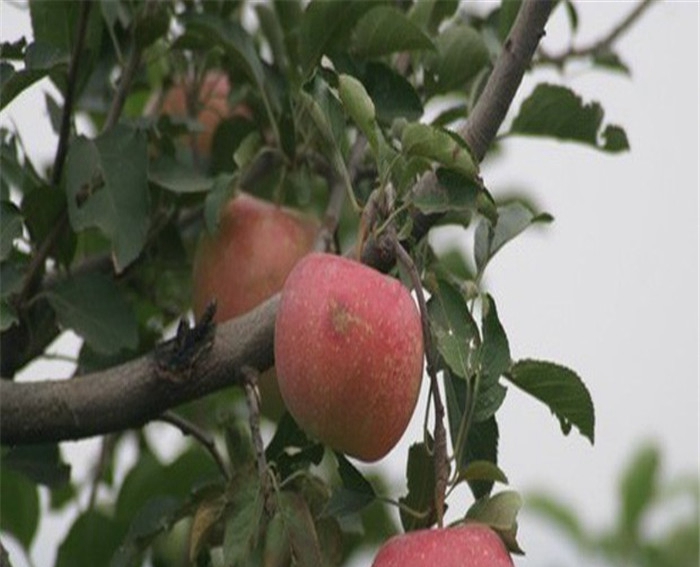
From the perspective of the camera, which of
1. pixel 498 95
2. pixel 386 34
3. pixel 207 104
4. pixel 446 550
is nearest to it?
pixel 446 550

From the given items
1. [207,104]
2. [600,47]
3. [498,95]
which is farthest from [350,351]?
[600,47]

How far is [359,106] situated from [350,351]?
13 centimetres

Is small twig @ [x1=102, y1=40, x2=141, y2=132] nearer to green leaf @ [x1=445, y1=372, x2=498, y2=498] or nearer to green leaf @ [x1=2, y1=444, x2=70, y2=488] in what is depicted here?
green leaf @ [x1=2, y1=444, x2=70, y2=488]

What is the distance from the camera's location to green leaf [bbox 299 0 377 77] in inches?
48.4

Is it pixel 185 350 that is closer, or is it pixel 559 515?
pixel 185 350

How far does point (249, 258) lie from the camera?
1279mm

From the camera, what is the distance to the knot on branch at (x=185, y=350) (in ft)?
3.56

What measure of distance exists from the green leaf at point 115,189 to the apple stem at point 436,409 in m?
0.27

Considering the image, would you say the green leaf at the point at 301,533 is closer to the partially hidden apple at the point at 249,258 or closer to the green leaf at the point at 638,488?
the partially hidden apple at the point at 249,258

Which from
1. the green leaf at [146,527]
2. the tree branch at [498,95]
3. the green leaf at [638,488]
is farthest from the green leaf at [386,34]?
the green leaf at [638,488]

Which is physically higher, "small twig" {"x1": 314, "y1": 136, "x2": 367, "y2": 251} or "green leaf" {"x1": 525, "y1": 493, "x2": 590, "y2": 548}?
"small twig" {"x1": 314, "y1": 136, "x2": 367, "y2": 251}

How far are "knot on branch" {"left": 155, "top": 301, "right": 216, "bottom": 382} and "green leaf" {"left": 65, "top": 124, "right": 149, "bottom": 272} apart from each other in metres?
0.10

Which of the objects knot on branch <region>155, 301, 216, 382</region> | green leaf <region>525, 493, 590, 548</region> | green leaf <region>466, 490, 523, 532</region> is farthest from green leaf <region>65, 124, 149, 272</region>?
green leaf <region>525, 493, 590, 548</region>

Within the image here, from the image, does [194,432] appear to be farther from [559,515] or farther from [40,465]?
[559,515]
